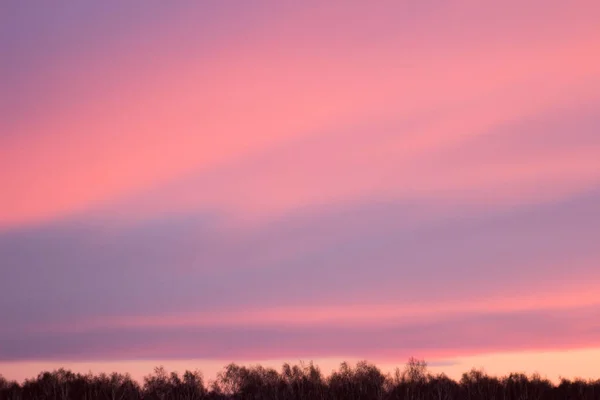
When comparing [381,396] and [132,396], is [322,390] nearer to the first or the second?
[381,396]

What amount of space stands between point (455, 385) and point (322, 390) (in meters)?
8.43

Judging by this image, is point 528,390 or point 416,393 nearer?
point 416,393

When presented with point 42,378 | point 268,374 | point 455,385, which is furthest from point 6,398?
point 455,385

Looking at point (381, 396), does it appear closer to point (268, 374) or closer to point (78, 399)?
point (268, 374)

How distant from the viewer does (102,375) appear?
50.8 metres

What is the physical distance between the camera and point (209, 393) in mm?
50094

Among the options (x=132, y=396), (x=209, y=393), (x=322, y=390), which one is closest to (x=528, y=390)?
(x=322, y=390)

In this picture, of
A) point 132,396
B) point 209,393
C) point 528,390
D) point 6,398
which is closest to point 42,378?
point 6,398

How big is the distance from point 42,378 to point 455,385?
23285 millimetres

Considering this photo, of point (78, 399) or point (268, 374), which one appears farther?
point (268, 374)

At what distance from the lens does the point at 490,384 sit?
5362cm

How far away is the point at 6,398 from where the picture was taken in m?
49.3

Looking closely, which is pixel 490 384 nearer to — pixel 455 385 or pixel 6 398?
pixel 455 385

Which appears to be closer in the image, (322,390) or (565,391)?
(322,390)
